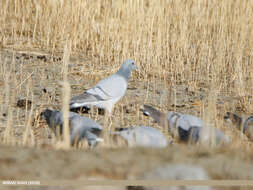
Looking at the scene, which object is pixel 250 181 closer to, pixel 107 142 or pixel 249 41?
pixel 107 142

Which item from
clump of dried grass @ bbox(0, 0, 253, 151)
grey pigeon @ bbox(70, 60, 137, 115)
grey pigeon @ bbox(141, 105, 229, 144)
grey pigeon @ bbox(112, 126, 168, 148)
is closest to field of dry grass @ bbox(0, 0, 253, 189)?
clump of dried grass @ bbox(0, 0, 253, 151)

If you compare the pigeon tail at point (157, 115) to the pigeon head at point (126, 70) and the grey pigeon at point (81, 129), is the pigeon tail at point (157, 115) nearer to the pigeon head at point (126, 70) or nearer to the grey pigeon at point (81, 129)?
the grey pigeon at point (81, 129)

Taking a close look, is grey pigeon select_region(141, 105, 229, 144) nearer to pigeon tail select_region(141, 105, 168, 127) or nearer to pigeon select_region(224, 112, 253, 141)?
pigeon tail select_region(141, 105, 168, 127)

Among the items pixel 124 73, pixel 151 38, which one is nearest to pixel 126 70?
pixel 124 73

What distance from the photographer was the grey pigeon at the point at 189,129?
2.75m

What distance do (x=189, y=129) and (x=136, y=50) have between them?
121 inches

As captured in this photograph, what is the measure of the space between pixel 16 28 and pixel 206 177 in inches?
230

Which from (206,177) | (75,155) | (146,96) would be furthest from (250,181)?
(146,96)

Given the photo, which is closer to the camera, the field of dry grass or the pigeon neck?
the pigeon neck

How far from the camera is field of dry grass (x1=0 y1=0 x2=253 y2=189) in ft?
17.0

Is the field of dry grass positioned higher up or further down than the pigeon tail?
higher up

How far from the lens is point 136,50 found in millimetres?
6098

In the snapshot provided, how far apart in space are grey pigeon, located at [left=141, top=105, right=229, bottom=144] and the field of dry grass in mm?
1189

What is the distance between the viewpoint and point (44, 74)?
5.66 metres
